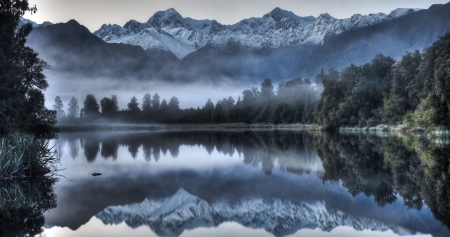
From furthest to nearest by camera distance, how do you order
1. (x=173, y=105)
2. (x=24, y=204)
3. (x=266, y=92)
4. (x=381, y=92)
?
(x=173, y=105), (x=266, y=92), (x=381, y=92), (x=24, y=204)

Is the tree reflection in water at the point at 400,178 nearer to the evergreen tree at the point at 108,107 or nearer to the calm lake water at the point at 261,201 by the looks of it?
the calm lake water at the point at 261,201

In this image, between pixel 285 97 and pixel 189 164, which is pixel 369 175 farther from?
pixel 285 97

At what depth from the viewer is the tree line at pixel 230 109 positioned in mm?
131375

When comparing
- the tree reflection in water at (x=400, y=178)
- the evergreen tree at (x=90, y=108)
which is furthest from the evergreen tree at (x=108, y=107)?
the tree reflection in water at (x=400, y=178)

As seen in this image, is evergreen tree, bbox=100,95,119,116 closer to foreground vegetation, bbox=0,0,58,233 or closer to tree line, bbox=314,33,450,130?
tree line, bbox=314,33,450,130

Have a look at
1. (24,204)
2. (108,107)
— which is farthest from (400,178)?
(108,107)

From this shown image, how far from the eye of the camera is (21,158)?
17.2m

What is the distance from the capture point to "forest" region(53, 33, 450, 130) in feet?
164

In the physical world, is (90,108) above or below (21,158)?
above

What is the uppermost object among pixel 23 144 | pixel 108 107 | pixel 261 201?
pixel 108 107

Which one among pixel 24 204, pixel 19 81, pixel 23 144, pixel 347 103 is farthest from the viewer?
pixel 347 103

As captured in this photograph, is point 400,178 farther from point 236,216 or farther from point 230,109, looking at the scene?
point 230,109

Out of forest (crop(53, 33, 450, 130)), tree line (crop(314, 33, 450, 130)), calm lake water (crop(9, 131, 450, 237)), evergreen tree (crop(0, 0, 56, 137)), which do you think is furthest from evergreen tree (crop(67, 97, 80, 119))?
calm lake water (crop(9, 131, 450, 237))

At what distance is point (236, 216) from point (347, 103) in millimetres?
79730
